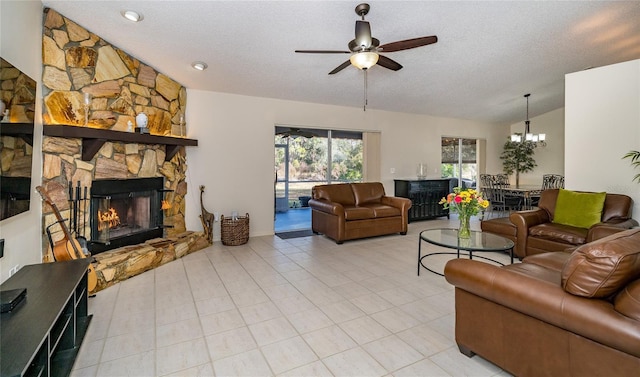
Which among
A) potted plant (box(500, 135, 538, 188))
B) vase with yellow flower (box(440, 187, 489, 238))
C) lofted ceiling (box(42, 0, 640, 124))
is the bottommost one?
vase with yellow flower (box(440, 187, 489, 238))

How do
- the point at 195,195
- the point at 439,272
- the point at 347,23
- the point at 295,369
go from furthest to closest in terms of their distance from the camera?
the point at 195,195 < the point at 439,272 < the point at 347,23 < the point at 295,369

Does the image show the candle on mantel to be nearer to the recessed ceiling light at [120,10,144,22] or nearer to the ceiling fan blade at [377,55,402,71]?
the recessed ceiling light at [120,10,144,22]

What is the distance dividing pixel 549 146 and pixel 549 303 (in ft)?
29.7

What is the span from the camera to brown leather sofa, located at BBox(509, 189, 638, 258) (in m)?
3.57

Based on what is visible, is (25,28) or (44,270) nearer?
(44,270)

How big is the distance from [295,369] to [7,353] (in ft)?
4.70

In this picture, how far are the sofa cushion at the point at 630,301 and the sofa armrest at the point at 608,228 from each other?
2.38 meters

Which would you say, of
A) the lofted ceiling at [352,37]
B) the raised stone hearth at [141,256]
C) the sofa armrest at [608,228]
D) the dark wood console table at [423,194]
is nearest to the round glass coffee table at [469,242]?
the sofa armrest at [608,228]

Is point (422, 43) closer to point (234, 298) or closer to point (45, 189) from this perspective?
point (234, 298)

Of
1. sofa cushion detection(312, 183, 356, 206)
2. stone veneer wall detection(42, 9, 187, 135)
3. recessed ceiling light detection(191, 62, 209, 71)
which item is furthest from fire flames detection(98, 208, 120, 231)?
sofa cushion detection(312, 183, 356, 206)

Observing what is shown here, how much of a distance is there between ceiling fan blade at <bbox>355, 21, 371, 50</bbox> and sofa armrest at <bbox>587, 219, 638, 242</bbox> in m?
3.14

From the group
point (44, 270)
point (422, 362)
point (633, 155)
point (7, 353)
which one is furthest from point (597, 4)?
point (44, 270)

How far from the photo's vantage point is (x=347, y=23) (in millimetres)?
3426

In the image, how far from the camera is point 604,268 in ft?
4.83
